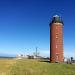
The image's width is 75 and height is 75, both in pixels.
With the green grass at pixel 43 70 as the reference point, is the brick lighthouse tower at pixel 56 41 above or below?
above

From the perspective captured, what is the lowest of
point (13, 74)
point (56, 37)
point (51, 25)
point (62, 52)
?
point (13, 74)

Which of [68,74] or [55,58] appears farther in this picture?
[55,58]

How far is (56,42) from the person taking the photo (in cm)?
6744

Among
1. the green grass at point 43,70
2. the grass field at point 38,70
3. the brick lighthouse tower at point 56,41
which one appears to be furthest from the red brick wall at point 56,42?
the green grass at point 43,70

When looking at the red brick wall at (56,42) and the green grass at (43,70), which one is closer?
the green grass at (43,70)

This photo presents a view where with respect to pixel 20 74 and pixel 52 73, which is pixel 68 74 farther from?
pixel 20 74

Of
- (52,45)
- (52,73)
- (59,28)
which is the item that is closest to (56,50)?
(52,45)

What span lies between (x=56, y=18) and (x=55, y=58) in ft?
44.7

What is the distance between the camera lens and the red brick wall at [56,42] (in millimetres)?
67438

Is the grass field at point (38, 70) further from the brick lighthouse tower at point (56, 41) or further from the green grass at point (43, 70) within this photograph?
the brick lighthouse tower at point (56, 41)

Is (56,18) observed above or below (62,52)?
above

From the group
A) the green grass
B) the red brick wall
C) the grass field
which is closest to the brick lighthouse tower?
the red brick wall

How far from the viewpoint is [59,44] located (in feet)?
222

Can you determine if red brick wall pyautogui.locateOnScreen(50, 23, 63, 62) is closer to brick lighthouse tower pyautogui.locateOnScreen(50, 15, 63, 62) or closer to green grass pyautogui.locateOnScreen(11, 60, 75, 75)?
brick lighthouse tower pyautogui.locateOnScreen(50, 15, 63, 62)
